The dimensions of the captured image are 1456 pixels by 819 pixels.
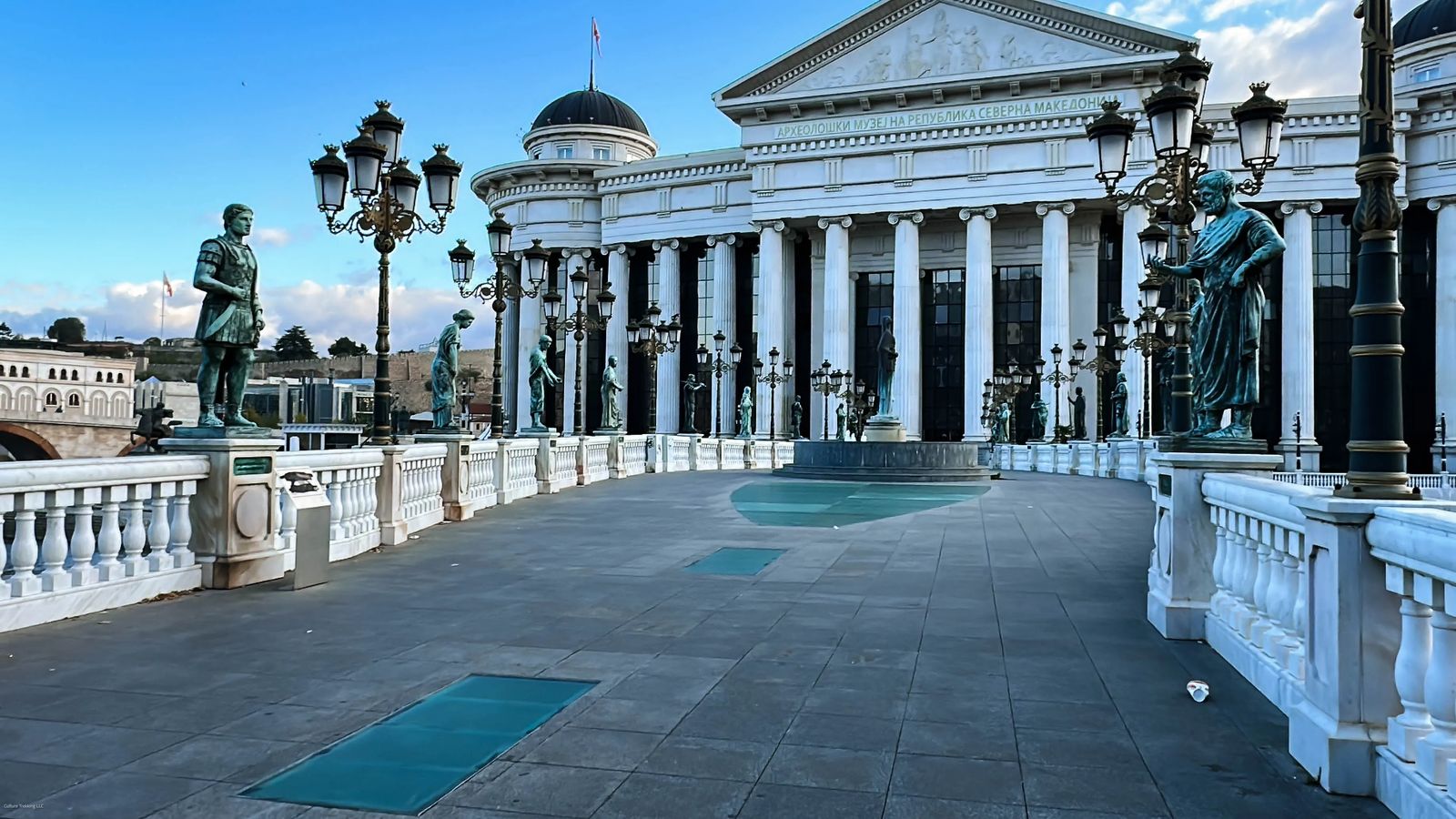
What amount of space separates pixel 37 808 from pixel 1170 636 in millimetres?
7228

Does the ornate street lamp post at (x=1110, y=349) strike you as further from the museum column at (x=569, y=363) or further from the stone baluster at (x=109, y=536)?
the museum column at (x=569, y=363)

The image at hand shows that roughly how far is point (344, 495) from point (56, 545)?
14.0ft

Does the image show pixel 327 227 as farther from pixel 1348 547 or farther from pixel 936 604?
pixel 1348 547

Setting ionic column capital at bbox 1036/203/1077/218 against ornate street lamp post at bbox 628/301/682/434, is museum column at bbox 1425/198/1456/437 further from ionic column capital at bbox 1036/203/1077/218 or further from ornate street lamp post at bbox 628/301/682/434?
ornate street lamp post at bbox 628/301/682/434

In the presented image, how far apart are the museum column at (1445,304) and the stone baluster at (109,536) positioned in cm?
5938

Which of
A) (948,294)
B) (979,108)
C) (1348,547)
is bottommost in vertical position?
(1348,547)

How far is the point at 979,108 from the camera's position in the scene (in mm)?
54406

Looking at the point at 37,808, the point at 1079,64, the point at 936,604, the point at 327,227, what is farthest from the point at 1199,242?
the point at 1079,64

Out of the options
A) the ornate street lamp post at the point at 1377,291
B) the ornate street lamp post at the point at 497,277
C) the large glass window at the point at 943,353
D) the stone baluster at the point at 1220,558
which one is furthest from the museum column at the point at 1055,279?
the ornate street lamp post at the point at 1377,291

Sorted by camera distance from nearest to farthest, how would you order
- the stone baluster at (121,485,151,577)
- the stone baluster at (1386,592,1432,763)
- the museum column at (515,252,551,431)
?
the stone baluster at (1386,592,1432,763) → the stone baluster at (121,485,151,577) → the museum column at (515,252,551,431)

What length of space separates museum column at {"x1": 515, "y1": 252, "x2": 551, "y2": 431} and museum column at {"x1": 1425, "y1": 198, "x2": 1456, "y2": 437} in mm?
52579

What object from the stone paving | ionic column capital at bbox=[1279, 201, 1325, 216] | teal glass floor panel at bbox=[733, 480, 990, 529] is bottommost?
teal glass floor panel at bbox=[733, 480, 990, 529]

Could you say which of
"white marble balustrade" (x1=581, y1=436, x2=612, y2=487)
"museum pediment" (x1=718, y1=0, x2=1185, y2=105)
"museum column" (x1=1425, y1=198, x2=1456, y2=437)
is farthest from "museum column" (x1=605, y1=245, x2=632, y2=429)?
"museum column" (x1=1425, y1=198, x2=1456, y2=437)

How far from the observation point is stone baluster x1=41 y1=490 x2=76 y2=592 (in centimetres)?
778
